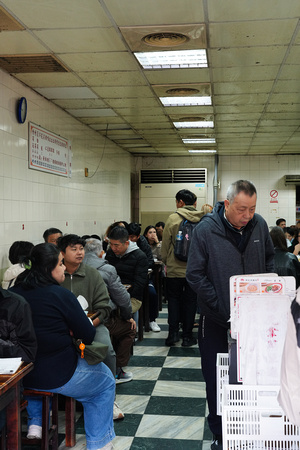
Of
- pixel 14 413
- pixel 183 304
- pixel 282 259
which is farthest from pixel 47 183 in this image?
pixel 14 413

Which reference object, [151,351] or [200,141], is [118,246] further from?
[200,141]

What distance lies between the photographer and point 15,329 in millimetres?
2764

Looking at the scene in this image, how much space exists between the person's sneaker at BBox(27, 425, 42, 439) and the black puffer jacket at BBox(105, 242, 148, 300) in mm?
2207

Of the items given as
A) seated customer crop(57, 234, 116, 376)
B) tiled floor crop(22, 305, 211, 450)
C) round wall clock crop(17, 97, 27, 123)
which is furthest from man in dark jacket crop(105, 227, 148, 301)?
round wall clock crop(17, 97, 27, 123)

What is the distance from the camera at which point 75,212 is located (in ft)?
25.2

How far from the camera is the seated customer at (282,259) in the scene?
205 inches

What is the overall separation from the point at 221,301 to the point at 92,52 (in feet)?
9.21

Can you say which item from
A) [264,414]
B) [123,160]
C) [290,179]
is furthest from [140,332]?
[290,179]

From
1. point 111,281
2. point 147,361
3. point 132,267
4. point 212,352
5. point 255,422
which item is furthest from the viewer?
point 132,267

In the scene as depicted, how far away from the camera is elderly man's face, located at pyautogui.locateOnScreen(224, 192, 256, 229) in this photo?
287 cm

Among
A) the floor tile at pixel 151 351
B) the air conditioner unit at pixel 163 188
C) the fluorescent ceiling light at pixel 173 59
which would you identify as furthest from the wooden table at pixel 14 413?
the air conditioner unit at pixel 163 188

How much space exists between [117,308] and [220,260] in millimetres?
1814

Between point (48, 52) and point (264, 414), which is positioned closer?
point (264, 414)

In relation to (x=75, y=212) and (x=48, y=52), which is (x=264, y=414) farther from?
(x=75, y=212)
